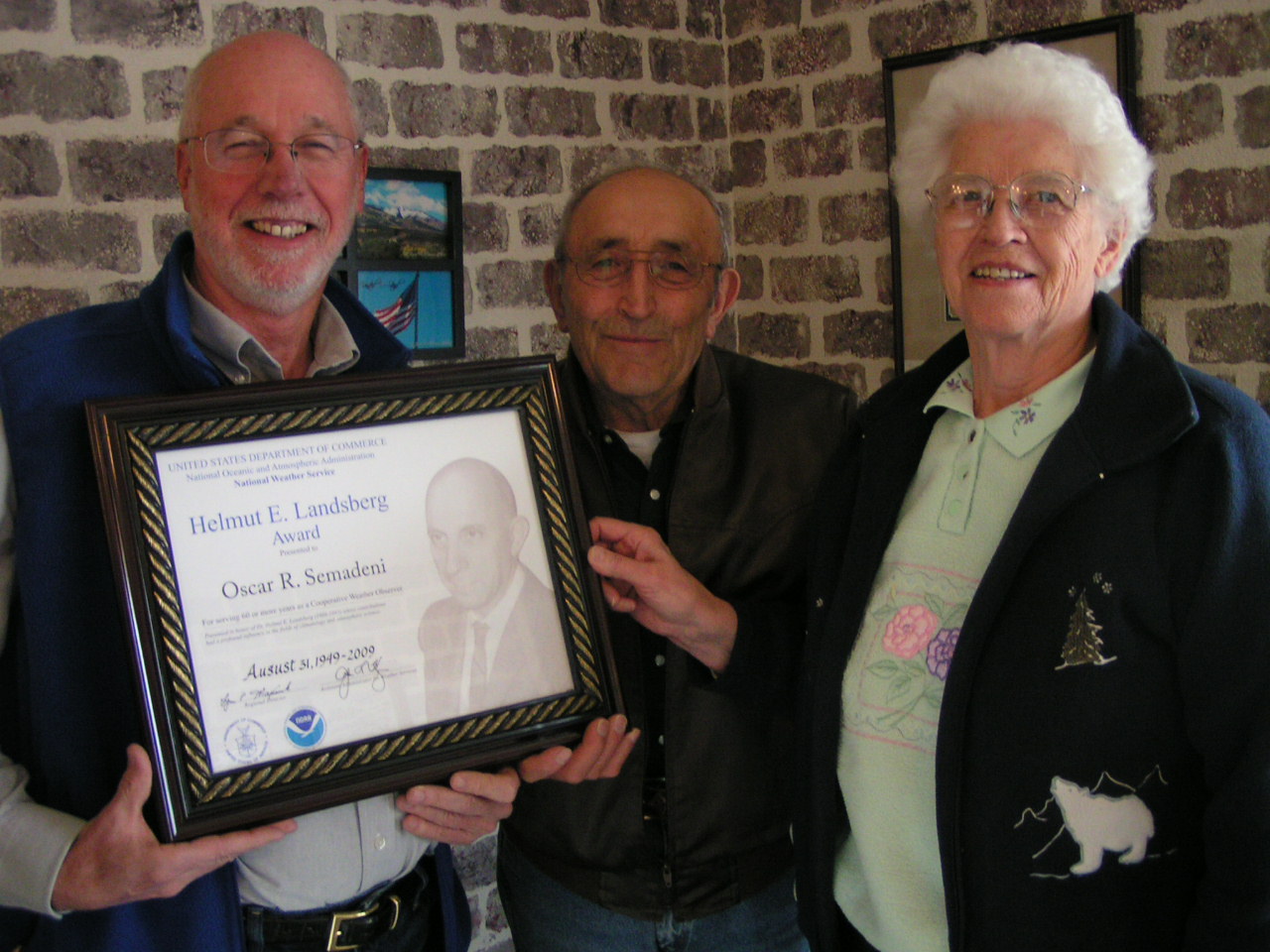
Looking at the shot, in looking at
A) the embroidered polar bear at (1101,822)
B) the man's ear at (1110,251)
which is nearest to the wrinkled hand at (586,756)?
the embroidered polar bear at (1101,822)

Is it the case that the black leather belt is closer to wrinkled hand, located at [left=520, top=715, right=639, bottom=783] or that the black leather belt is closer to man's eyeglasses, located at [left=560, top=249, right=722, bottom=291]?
wrinkled hand, located at [left=520, top=715, right=639, bottom=783]

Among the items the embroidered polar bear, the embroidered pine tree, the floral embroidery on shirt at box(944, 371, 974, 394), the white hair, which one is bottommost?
the embroidered polar bear

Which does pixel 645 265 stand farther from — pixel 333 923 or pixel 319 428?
pixel 333 923

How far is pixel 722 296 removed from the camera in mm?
1871

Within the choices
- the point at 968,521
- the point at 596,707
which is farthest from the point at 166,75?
the point at 968,521

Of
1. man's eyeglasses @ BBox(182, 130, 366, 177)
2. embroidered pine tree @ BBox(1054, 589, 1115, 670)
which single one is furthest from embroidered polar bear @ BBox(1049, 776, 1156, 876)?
man's eyeglasses @ BBox(182, 130, 366, 177)

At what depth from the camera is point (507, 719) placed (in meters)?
1.35

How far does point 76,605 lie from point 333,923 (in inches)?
20.7

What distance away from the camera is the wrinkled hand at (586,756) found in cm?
137

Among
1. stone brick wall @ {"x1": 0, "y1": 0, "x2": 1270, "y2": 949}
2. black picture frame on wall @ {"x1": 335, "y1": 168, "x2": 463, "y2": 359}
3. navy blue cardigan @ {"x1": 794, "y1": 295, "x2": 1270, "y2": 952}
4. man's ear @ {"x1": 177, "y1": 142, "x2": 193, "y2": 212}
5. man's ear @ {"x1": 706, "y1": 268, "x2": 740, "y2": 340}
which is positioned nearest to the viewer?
navy blue cardigan @ {"x1": 794, "y1": 295, "x2": 1270, "y2": 952}

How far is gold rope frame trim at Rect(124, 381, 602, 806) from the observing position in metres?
1.18

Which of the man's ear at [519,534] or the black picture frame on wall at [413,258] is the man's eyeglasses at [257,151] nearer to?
the man's ear at [519,534]

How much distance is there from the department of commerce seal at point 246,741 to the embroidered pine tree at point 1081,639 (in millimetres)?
911

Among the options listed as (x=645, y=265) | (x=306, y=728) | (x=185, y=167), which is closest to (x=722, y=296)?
(x=645, y=265)
